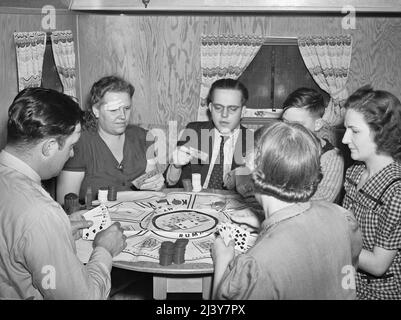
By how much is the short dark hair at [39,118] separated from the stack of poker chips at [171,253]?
27.9 inches

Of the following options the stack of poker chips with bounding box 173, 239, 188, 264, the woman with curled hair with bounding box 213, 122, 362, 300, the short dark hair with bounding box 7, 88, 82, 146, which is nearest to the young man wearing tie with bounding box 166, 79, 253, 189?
the stack of poker chips with bounding box 173, 239, 188, 264

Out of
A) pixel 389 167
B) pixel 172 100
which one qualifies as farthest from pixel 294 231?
pixel 172 100

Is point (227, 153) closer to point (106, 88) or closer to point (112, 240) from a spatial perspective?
point (106, 88)

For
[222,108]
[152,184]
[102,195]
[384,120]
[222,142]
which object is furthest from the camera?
[222,142]

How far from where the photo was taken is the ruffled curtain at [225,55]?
523 centimetres

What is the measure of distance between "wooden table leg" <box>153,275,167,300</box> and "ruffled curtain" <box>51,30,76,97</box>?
3.03 meters

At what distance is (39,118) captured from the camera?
Answer: 1771 mm

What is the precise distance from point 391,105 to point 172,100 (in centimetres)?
358

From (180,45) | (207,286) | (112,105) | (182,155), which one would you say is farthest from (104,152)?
(180,45)

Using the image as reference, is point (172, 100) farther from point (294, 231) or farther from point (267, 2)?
point (294, 231)

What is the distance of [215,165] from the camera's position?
3.63 m

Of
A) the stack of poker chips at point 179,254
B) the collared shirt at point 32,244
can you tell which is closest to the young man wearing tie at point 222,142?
the stack of poker chips at point 179,254

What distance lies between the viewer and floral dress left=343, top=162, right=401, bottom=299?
2.05 metres

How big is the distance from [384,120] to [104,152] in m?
2.03
